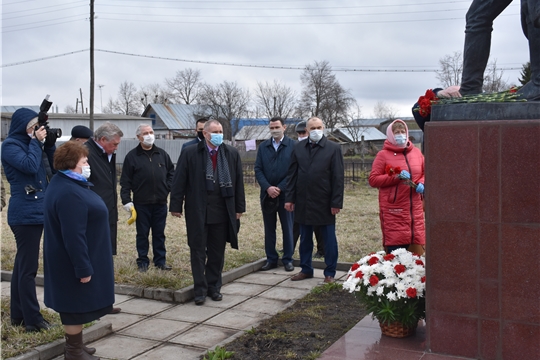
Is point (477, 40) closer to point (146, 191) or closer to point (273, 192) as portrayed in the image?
point (273, 192)

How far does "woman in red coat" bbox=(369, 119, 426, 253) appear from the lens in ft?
20.0

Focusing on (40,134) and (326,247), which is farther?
(326,247)

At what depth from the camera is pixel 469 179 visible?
13.9ft

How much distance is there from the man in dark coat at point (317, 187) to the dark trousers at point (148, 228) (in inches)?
66.5

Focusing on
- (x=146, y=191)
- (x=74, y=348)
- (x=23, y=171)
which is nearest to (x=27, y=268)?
(x=23, y=171)

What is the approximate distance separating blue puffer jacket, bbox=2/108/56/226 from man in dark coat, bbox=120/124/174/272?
228 cm

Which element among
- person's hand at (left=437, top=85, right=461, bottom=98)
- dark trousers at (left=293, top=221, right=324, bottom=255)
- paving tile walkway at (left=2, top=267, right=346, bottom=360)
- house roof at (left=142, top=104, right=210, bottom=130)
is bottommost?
paving tile walkway at (left=2, top=267, right=346, bottom=360)

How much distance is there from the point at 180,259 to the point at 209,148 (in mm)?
2220

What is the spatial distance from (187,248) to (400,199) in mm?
3903

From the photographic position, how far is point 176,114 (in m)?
56.5

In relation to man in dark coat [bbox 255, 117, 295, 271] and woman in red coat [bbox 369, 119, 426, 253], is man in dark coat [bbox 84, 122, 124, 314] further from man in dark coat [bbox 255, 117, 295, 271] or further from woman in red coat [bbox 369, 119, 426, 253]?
woman in red coat [bbox 369, 119, 426, 253]

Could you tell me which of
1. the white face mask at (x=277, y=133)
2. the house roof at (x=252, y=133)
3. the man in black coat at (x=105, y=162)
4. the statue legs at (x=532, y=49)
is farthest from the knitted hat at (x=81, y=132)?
the house roof at (x=252, y=133)

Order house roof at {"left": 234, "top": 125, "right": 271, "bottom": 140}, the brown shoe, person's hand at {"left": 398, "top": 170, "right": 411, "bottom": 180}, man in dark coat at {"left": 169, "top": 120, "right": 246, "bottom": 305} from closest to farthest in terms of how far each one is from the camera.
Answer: person's hand at {"left": 398, "top": 170, "right": 411, "bottom": 180} → man in dark coat at {"left": 169, "top": 120, "right": 246, "bottom": 305} → the brown shoe → house roof at {"left": 234, "top": 125, "right": 271, "bottom": 140}

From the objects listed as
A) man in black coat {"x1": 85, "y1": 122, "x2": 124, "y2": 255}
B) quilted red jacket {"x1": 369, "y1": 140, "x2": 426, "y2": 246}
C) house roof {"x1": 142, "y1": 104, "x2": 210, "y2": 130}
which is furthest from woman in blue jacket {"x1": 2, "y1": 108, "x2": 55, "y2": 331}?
house roof {"x1": 142, "y1": 104, "x2": 210, "y2": 130}
